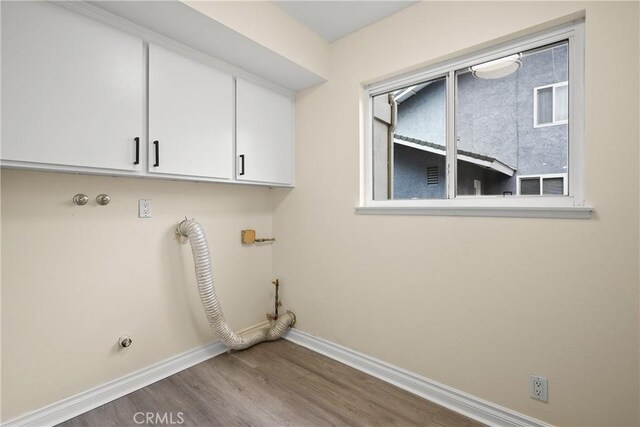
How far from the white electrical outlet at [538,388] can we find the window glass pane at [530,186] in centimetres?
97

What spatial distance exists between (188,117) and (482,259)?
198 centimetres

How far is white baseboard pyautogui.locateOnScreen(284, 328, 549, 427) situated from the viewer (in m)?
1.61

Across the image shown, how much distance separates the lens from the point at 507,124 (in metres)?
1.71

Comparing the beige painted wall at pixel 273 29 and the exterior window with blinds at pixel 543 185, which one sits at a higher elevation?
the beige painted wall at pixel 273 29

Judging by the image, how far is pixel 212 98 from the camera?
6.68 ft

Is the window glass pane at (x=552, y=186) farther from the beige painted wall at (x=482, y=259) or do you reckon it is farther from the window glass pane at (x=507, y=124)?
the beige painted wall at (x=482, y=259)

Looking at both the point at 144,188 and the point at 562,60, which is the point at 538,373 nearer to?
the point at 562,60

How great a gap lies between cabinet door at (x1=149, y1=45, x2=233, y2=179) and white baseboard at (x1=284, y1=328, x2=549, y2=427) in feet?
5.11

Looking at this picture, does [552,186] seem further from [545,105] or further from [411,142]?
[411,142]

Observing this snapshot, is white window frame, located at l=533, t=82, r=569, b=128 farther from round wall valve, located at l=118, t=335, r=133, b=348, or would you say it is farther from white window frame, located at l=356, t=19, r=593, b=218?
round wall valve, located at l=118, t=335, r=133, b=348

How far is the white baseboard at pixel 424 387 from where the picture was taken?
1607 millimetres

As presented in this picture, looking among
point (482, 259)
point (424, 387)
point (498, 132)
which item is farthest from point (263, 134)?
point (424, 387)

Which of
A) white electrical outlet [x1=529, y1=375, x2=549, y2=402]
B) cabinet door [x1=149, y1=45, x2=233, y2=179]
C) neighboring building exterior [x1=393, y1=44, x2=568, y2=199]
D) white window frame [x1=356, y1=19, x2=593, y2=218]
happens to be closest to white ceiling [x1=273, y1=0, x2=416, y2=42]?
white window frame [x1=356, y1=19, x2=593, y2=218]

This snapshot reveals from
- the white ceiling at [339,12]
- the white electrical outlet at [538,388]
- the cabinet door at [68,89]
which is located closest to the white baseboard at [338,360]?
the white electrical outlet at [538,388]
